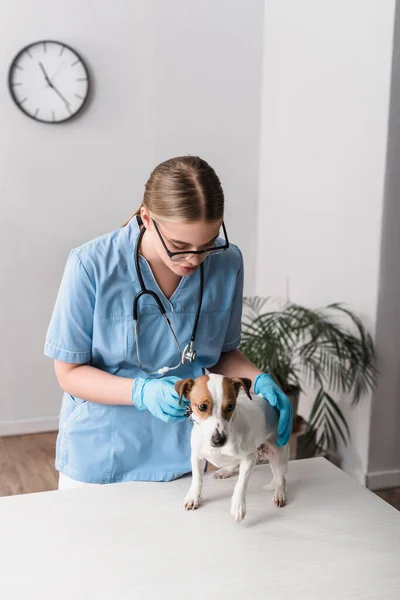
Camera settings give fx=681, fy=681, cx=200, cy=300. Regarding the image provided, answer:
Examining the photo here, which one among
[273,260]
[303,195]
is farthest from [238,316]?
[273,260]

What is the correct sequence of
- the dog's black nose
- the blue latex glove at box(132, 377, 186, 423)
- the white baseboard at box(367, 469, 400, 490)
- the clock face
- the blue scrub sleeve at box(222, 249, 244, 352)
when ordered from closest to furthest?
the dog's black nose
the blue latex glove at box(132, 377, 186, 423)
the blue scrub sleeve at box(222, 249, 244, 352)
the white baseboard at box(367, 469, 400, 490)
the clock face

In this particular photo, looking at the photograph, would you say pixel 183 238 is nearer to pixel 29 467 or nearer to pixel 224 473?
pixel 224 473

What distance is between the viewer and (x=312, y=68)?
3.18 meters

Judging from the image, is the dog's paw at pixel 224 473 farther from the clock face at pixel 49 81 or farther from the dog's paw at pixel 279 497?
the clock face at pixel 49 81

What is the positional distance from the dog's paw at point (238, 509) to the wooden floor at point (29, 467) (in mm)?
1701

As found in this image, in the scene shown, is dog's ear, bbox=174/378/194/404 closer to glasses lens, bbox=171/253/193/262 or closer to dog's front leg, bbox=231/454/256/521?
dog's front leg, bbox=231/454/256/521

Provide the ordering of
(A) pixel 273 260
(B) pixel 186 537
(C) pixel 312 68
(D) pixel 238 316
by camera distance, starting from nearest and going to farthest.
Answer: (B) pixel 186 537, (D) pixel 238 316, (C) pixel 312 68, (A) pixel 273 260

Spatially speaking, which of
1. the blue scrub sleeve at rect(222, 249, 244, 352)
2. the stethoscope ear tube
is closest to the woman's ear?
the stethoscope ear tube

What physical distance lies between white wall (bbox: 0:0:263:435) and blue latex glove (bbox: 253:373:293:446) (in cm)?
229

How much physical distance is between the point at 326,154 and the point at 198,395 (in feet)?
6.93

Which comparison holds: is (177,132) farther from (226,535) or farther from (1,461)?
(226,535)

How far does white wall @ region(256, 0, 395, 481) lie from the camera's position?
2.73m

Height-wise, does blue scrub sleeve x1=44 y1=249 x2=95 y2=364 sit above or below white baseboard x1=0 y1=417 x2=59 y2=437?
above

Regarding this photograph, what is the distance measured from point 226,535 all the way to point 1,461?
91.1 inches
